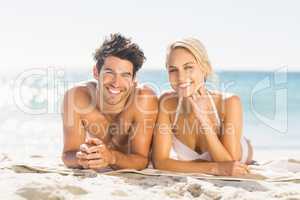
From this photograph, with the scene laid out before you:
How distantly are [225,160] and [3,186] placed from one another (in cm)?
178

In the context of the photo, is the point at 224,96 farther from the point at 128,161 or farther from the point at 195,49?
the point at 128,161

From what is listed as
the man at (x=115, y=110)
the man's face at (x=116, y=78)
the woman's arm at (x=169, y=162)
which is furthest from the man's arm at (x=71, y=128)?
the woman's arm at (x=169, y=162)

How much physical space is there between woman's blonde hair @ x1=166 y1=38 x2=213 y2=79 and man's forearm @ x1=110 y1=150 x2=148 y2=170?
2.82 ft

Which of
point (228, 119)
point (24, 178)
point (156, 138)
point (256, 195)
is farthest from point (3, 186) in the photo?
point (228, 119)

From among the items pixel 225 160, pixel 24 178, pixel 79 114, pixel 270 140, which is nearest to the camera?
pixel 24 178

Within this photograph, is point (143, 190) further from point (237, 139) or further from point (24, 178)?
point (237, 139)

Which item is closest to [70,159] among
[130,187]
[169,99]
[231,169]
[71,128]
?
[71,128]

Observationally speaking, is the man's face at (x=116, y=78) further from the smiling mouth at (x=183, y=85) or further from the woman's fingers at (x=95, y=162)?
the woman's fingers at (x=95, y=162)

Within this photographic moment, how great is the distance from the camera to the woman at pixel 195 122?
12.6ft

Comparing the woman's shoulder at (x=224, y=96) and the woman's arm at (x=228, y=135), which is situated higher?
the woman's shoulder at (x=224, y=96)

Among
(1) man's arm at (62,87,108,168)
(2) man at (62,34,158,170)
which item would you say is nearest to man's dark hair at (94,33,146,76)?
(2) man at (62,34,158,170)

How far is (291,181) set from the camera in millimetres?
3631

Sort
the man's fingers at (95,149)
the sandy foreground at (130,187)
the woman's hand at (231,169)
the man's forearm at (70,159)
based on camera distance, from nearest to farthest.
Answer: the sandy foreground at (130,187)
the man's fingers at (95,149)
the woman's hand at (231,169)
the man's forearm at (70,159)

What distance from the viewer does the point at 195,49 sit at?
386 cm
